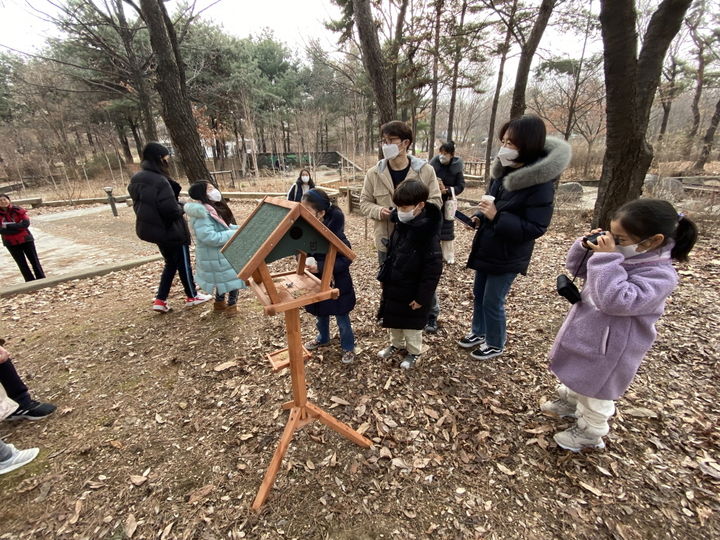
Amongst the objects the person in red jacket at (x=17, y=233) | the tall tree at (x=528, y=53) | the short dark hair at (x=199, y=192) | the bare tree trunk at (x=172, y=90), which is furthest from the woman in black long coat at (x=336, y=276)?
the tall tree at (x=528, y=53)

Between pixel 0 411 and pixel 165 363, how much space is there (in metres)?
1.19

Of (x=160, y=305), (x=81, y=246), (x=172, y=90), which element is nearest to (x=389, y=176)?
(x=160, y=305)

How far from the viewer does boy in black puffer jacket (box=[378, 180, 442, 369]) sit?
7.47 feet

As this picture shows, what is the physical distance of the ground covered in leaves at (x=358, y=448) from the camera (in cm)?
181

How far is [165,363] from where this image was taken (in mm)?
3178

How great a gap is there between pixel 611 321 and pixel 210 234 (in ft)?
11.2

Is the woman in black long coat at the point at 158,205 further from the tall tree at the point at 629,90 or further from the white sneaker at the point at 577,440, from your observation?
the tall tree at the point at 629,90

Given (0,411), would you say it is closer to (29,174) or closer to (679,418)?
(679,418)

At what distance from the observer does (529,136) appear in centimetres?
216

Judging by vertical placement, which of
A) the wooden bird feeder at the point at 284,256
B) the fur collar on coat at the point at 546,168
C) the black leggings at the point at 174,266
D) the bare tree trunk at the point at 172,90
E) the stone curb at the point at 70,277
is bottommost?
the stone curb at the point at 70,277

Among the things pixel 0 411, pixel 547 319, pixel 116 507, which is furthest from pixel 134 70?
pixel 547 319

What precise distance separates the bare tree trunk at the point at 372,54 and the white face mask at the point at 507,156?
3926 mm

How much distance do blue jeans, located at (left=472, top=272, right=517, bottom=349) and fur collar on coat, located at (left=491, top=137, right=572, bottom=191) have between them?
28.6 inches

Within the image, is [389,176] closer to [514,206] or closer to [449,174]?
[514,206]
